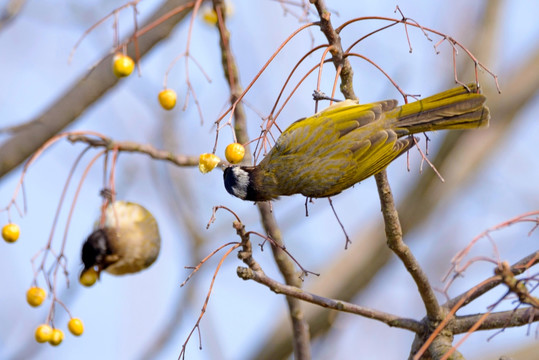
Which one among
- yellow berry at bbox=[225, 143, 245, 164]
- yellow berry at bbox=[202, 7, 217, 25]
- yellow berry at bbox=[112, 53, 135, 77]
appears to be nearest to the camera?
yellow berry at bbox=[225, 143, 245, 164]

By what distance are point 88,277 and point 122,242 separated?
302 millimetres

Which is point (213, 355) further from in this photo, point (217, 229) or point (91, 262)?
point (91, 262)

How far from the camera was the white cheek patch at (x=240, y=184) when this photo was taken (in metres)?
4.37

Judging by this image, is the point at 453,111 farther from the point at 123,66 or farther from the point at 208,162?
the point at 123,66

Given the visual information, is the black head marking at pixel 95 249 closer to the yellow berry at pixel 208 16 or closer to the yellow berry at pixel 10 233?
the yellow berry at pixel 10 233

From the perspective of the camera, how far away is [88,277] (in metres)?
4.64

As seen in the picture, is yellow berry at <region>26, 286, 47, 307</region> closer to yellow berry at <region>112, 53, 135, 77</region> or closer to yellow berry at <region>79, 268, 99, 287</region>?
yellow berry at <region>79, 268, 99, 287</region>

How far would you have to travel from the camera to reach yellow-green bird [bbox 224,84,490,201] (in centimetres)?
422

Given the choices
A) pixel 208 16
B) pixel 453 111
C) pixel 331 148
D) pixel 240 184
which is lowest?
pixel 240 184

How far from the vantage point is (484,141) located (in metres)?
7.76

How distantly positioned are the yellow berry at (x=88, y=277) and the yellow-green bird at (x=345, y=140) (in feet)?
3.42

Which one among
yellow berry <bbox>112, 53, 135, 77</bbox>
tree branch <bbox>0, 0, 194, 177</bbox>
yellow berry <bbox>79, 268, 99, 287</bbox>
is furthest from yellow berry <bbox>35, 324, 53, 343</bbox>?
yellow berry <bbox>112, 53, 135, 77</bbox>

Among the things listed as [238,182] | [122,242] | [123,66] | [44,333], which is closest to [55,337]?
[44,333]

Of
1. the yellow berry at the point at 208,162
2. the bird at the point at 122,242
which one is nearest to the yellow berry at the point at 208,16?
the bird at the point at 122,242
